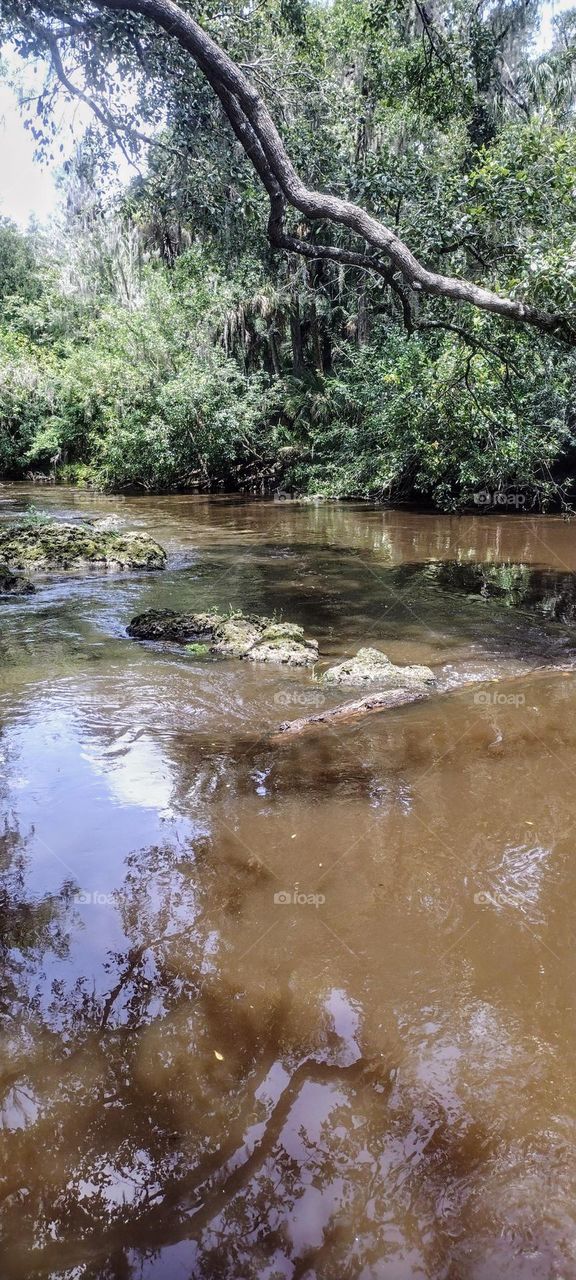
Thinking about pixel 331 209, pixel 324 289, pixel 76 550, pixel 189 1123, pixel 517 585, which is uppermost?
pixel 324 289

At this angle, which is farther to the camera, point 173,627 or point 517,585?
point 517,585

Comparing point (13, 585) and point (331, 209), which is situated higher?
point (331, 209)

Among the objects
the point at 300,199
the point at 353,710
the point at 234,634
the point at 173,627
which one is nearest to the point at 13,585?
the point at 173,627

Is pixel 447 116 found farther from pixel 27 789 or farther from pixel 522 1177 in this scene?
pixel 522 1177

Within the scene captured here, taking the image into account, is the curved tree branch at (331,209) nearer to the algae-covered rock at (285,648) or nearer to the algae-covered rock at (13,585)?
the algae-covered rock at (285,648)

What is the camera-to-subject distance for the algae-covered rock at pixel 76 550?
1205 cm

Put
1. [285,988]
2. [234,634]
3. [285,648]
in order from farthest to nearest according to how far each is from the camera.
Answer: [234,634], [285,648], [285,988]

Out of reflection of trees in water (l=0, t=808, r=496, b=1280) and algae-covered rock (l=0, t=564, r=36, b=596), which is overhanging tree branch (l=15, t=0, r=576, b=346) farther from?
reflection of trees in water (l=0, t=808, r=496, b=1280)

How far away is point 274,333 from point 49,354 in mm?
9992

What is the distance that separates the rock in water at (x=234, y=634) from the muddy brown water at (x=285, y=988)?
1.11 metres

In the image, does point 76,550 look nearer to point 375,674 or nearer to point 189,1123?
point 375,674

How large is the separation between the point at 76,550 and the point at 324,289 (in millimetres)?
16684

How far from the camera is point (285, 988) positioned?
260 cm

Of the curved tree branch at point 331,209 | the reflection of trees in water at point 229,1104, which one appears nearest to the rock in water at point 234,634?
the reflection of trees in water at point 229,1104
